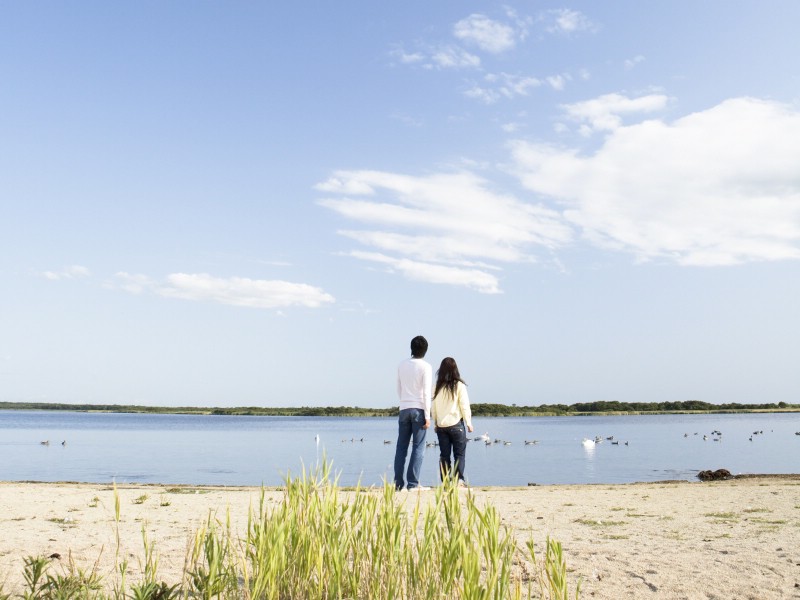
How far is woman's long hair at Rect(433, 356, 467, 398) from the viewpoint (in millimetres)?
10688

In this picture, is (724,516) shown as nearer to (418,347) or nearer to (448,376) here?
(448,376)

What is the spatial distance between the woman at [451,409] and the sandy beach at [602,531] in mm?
1067

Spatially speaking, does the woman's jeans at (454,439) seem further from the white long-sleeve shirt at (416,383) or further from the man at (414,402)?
the white long-sleeve shirt at (416,383)

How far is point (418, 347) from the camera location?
10398 mm

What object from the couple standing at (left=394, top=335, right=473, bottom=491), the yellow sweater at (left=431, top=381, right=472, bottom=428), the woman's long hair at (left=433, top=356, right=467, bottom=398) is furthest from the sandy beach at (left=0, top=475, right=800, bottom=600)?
the woman's long hair at (left=433, top=356, right=467, bottom=398)

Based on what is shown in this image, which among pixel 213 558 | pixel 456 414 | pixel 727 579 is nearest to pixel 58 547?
pixel 213 558

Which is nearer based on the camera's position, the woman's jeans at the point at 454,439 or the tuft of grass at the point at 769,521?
the tuft of grass at the point at 769,521

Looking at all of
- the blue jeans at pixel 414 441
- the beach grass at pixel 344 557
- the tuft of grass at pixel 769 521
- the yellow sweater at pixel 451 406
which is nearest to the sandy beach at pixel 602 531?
the tuft of grass at pixel 769 521

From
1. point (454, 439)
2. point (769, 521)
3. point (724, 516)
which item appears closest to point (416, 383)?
point (454, 439)

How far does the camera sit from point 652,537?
680 cm

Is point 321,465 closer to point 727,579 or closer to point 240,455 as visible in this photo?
point 727,579

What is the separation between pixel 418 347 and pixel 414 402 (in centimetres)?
82

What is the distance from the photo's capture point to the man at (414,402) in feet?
33.4

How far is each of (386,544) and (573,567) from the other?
2.04 metres
